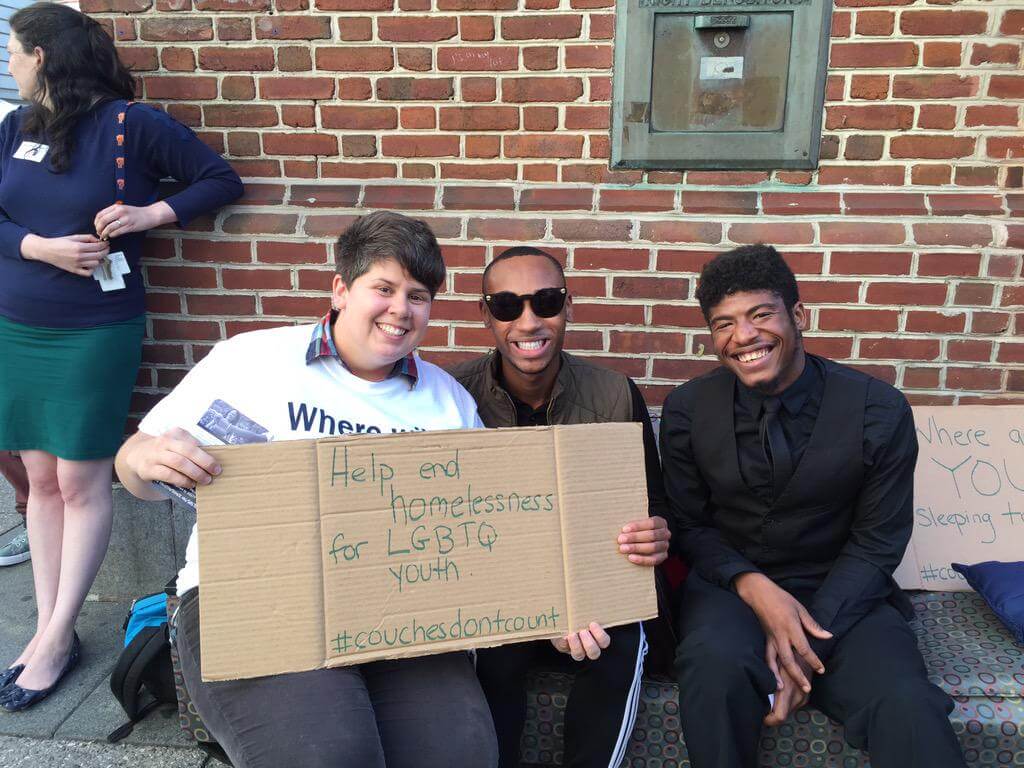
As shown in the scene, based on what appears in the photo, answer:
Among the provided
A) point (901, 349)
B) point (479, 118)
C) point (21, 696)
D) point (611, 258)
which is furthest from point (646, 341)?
point (21, 696)

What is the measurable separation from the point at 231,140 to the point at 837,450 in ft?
8.11

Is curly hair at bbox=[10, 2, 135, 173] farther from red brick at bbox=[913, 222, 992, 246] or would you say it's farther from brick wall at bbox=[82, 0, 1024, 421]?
red brick at bbox=[913, 222, 992, 246]

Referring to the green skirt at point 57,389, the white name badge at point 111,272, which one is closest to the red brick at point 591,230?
the white name badge at point 111,272

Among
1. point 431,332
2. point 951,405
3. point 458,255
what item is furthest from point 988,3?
point 431,332

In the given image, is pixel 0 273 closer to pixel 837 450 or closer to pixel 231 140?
pixel 231 140

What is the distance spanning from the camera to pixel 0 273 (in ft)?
7.95

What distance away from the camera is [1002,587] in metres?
2.27

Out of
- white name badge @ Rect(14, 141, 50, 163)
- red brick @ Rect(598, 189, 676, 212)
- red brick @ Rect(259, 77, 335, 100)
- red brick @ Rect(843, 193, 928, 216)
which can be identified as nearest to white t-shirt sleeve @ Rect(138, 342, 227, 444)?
white name badge @ Rect(14, 141, 50, 163)

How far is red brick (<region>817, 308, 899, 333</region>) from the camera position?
105 inches

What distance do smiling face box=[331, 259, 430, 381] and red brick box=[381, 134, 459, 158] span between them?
3.78ft

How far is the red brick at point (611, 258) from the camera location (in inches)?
107

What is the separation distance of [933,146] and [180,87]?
9.37 feet

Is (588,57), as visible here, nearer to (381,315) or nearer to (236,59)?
(236,59)

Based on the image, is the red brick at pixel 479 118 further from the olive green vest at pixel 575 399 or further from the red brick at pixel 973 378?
the red brick at pixel 973 378
